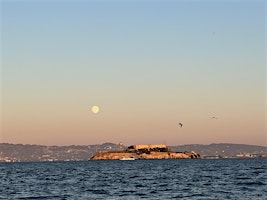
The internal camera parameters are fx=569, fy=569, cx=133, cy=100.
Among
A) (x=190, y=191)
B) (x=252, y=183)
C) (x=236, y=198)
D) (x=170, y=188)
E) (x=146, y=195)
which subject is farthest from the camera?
(x=252, y=183)

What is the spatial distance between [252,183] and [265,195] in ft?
64.3

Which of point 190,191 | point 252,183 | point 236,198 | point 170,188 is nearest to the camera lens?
point 236,198

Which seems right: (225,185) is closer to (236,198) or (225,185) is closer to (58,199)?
(236,198)

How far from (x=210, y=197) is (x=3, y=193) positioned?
29.0 meters

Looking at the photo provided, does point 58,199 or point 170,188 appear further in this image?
point 170,188

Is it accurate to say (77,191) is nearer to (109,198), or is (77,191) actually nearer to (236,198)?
(109,198)

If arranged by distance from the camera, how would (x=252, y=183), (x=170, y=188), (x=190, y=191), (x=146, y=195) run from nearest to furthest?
(x=146, y=195), (x=190, y=191), (x=170, y=188), (x=252, y=183)

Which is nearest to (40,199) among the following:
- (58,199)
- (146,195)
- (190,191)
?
(58,199)

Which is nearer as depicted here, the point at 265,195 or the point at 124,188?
the point at 265,195

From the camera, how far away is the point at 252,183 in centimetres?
8756

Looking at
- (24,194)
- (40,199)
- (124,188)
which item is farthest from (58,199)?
(124,188)

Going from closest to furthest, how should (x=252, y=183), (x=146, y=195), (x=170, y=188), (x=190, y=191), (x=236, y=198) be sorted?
(x=236, y=198)
(x=146, y=195)
(x=190, y=191)
(x=170, y=188)
(x=252, y=183)

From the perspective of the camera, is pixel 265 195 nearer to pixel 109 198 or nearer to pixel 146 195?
pixel 146 195

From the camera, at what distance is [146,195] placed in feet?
231
